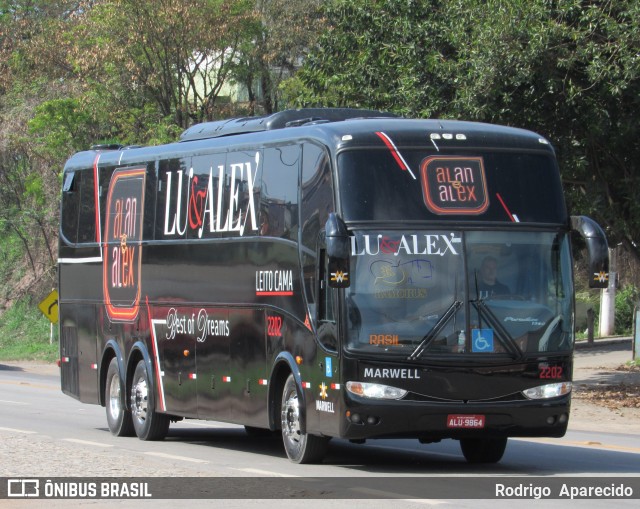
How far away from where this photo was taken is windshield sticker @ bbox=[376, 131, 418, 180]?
1327 cm

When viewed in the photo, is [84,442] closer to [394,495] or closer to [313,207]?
[313,207]

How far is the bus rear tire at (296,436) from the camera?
1366cm

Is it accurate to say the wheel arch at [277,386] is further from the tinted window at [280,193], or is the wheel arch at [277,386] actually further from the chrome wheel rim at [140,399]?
the chrome wheel rim at [140,399]

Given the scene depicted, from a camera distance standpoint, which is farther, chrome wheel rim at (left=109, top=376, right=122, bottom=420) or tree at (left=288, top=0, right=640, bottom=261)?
tree at (left=288, top=0, right=640, bottom=261)

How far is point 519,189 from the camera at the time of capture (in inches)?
531

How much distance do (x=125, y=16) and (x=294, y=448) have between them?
2700cm

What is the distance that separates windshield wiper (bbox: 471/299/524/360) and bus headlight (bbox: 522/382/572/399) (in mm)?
372

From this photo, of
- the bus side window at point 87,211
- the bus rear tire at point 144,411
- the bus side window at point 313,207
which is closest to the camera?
the bus side window at point 313,207

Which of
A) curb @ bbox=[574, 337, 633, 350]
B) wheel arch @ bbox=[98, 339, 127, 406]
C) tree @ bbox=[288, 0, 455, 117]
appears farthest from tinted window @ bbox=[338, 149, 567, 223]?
curb @ bbox=[574, 337, 633, 350]

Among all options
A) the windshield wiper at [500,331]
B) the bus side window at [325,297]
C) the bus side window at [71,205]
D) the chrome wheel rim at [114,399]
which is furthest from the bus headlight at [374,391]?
the bus side window at [71,205]

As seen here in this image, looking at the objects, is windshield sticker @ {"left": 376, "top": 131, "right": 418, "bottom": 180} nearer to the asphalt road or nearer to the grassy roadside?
the asphalt road

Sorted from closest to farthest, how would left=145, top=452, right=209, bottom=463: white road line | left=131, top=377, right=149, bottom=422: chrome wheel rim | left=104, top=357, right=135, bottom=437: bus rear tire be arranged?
1. left=145, top=452, right=209, bottom=463: white road line
2. left=131, top=377, right=149, bottom=422: chrome wheel rim
3. left=104, top=357, right=135, bottom=437: bus rear tire

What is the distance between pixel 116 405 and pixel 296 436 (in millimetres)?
5318

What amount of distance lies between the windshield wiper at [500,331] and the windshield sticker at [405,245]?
1.88 feet
